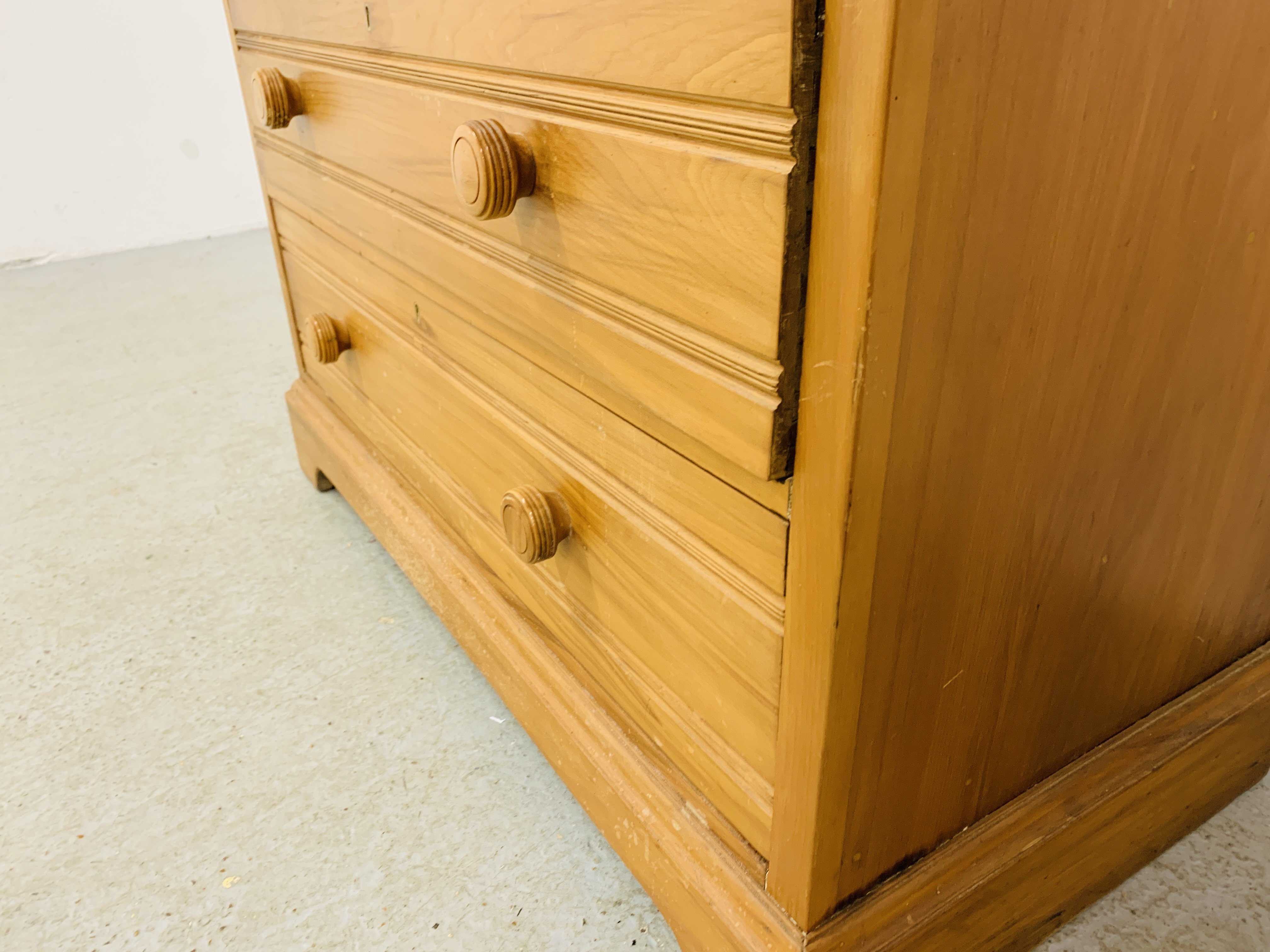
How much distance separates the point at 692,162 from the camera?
0.42m

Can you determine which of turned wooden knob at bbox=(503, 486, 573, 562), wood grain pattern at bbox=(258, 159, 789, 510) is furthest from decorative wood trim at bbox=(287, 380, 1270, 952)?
wood grain pattern at bbox=(258, 159, 789, 510)

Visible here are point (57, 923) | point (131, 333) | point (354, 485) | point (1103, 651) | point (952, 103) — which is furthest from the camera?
point (131, 333)

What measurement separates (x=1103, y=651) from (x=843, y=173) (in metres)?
0.41

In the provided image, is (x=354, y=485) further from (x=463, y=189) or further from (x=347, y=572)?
(x=463, y=189)

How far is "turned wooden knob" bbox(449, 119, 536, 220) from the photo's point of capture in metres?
0.52

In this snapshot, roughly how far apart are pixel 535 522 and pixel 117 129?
2617 millimetres

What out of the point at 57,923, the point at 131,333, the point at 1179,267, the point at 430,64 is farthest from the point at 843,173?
the point at 131,333

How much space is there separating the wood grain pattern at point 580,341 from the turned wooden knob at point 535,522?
10 centimetres

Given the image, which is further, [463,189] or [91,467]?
[91,467]

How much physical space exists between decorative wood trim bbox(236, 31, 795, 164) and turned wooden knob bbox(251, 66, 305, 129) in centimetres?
22

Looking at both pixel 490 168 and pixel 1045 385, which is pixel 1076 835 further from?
pixel 490 168

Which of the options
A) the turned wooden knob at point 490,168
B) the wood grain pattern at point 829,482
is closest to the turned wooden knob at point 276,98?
the turned wooden knob at point 490,168

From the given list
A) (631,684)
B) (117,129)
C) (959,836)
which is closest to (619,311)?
(631,684)

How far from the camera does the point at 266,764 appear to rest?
864mm
